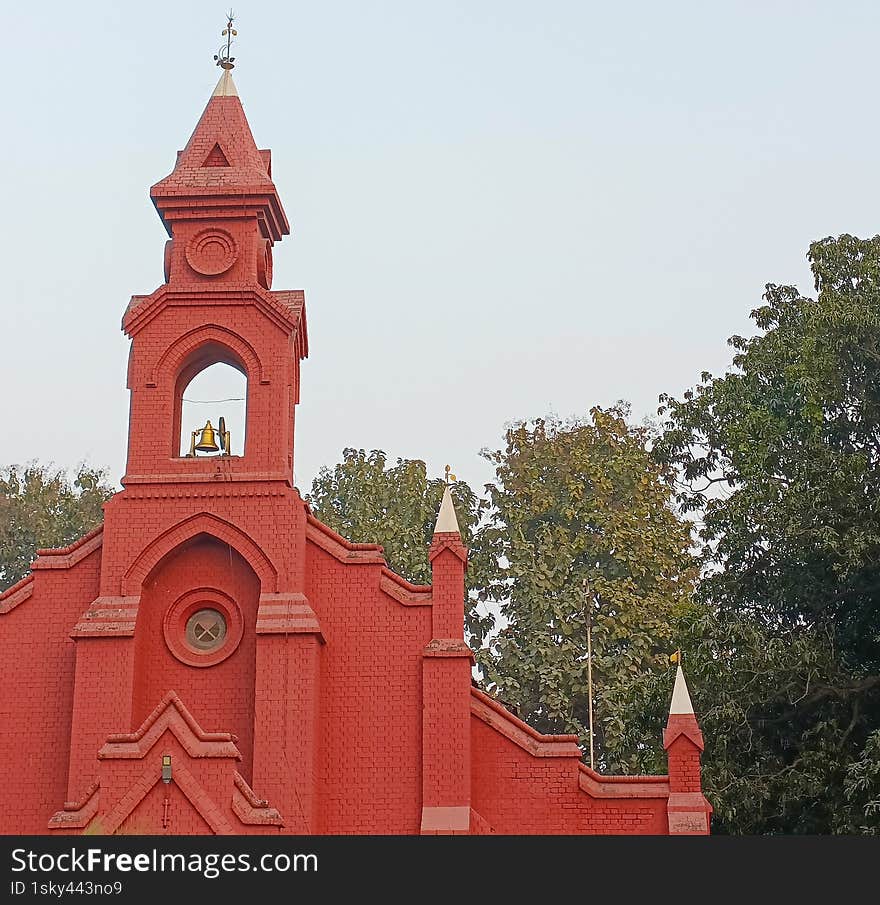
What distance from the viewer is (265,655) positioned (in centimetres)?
1912

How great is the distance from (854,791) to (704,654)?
12.1 feet

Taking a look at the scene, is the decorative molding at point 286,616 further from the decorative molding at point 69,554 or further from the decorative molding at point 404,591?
the decorative molding at point 69,554

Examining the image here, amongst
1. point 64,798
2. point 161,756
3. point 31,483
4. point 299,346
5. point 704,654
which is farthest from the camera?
point 31,483

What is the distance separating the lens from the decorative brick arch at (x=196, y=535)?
1958 centimetres

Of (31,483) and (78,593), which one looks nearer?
(78,593)

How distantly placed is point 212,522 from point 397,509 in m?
19.0

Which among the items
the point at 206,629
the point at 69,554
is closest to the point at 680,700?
the point at 206,629

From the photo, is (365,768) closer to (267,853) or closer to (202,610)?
(202,610)

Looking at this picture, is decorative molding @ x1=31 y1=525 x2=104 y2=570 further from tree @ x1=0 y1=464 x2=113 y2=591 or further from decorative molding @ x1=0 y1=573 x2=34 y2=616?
tree @ x1=0 y1=464 x2=113 y2=591

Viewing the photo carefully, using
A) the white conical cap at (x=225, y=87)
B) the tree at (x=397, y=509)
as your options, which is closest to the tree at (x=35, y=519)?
the tree at (x=397, y=509)

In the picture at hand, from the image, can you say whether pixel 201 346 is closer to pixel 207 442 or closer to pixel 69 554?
pixel 207 442

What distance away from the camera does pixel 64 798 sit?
62.6ft

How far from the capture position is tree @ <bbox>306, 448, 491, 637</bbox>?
36562 mm

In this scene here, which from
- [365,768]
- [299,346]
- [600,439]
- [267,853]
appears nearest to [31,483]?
[600,439]
